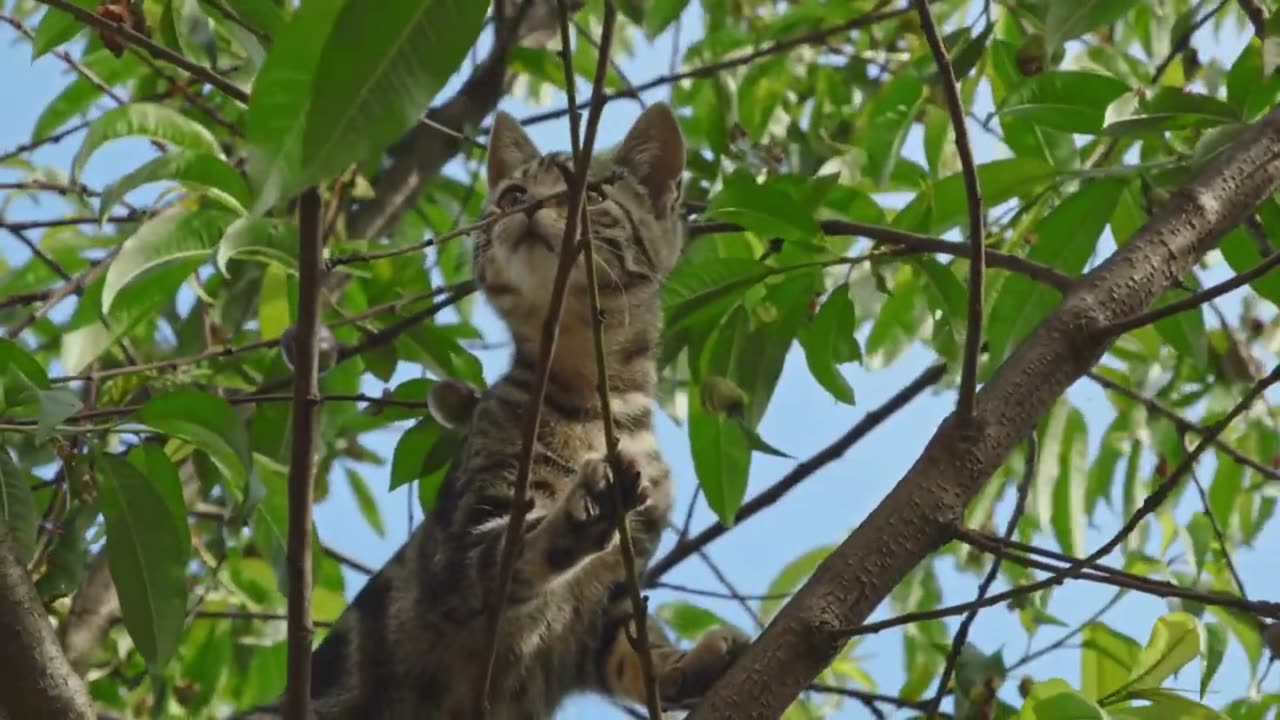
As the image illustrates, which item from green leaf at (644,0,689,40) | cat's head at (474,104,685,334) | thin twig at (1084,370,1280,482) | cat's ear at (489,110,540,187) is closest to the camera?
green leaf at (644,0,689,40)

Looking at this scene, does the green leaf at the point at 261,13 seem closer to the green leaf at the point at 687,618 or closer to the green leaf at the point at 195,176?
the green leaf at the point at 195,176

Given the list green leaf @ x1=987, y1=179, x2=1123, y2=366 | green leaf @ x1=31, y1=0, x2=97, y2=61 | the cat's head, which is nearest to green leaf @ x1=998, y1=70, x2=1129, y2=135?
green leaf @ x1=987, y1=179, x2=1123, y2=366

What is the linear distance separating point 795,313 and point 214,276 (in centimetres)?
158

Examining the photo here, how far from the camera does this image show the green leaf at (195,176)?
205 cm

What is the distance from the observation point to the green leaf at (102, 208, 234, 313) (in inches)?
83.4

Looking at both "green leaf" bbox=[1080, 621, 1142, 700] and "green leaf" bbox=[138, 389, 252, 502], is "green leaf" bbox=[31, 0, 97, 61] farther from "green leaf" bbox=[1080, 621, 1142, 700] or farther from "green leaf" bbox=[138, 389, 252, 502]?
"green leaf" bbox=[1080, 621, 1142, 700]

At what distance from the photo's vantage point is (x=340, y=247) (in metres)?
2.67

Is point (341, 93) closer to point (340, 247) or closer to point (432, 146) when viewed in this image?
point (340, 247)

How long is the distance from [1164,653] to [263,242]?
1431 millimetres

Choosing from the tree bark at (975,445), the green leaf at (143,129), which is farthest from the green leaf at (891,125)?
the green leaf at (143,129)

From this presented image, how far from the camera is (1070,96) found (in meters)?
2.21

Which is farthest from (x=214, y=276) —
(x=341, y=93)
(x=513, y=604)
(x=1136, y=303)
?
(x=341, y=93)

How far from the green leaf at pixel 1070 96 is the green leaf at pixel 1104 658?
775mm

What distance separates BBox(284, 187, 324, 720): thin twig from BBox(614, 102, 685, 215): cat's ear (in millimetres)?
1623
